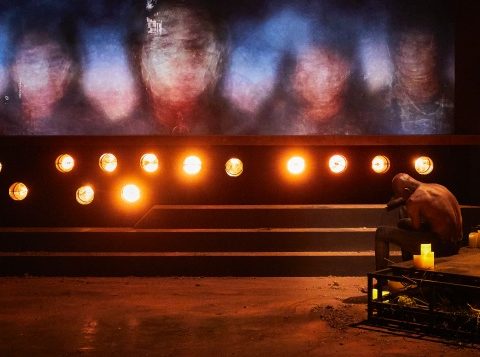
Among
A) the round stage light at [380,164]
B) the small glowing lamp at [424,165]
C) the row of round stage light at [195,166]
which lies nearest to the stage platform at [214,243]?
the row of round stage light at [195,166]

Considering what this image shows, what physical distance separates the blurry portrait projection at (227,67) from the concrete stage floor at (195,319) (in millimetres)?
3159

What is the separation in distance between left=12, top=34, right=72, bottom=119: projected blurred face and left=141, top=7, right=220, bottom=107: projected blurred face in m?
1.52

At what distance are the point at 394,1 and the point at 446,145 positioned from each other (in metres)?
2.76

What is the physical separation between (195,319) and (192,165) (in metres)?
3.85

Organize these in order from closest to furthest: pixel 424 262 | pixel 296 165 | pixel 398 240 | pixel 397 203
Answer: pixel 424 262, pixel 398 240, pixel 397 203, pixel 296 165

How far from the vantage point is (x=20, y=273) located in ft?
31.6

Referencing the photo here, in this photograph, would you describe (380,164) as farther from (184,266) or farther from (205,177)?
(184,266)

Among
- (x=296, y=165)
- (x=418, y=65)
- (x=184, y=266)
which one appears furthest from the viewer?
(x=418, y=65)

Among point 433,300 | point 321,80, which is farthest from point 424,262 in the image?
point 321,80

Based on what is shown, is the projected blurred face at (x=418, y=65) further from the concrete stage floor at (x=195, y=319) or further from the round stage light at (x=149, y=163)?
the round stage light at (x=149, y=163)

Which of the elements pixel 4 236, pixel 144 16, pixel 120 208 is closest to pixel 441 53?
pixel 144 16

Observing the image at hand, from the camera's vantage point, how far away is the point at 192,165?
33.9 ft

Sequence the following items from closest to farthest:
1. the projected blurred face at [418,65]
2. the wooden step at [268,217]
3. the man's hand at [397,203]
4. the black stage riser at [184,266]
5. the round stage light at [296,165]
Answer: the man's hand at [397,203]
the black stage riser at [184,266]
the wooden step at [268,217]
the round stage light at [296,165]
the projected blurred face at [418,65]

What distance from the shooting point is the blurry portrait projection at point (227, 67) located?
35.6 ft
